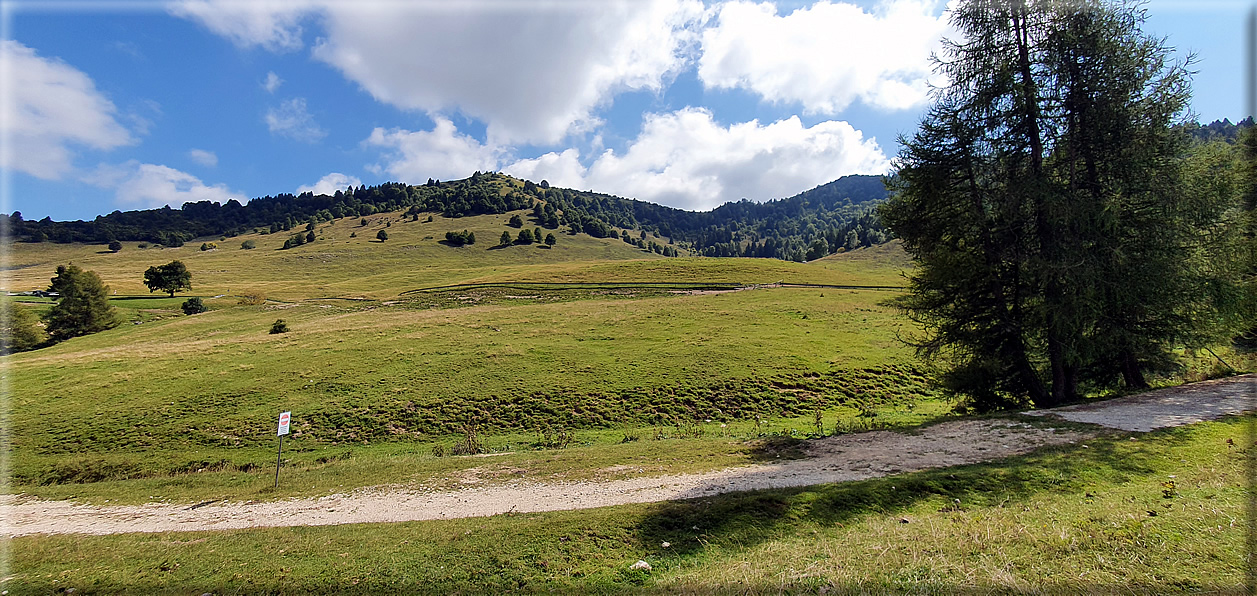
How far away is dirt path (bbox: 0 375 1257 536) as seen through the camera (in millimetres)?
11234

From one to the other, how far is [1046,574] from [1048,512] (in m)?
3.30

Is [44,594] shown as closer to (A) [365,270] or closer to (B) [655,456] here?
(B) [655,456]

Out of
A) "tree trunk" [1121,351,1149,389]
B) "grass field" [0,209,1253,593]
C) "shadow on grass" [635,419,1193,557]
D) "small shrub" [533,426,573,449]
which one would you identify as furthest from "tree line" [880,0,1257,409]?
"small shrub" [533,426,573,449]

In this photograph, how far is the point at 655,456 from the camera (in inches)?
596

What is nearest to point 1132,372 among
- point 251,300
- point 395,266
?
point 251,300

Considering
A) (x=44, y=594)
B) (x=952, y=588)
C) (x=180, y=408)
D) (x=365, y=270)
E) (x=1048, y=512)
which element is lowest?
(x=180, y=408)

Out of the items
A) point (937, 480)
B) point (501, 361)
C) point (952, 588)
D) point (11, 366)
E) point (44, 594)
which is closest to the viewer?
point (952, 588)

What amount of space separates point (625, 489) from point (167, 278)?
340ft

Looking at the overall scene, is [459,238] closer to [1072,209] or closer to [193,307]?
[193,307]

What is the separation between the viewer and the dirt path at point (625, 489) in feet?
36.9

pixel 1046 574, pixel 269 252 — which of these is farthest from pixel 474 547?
pixel 269 252

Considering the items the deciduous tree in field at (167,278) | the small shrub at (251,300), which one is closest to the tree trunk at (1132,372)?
the small shrub at (251,300)

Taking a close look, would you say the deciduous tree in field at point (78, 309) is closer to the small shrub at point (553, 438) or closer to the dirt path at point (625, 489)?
the dirt path at point (625, 489)

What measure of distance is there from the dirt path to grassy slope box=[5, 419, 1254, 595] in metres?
0.88
